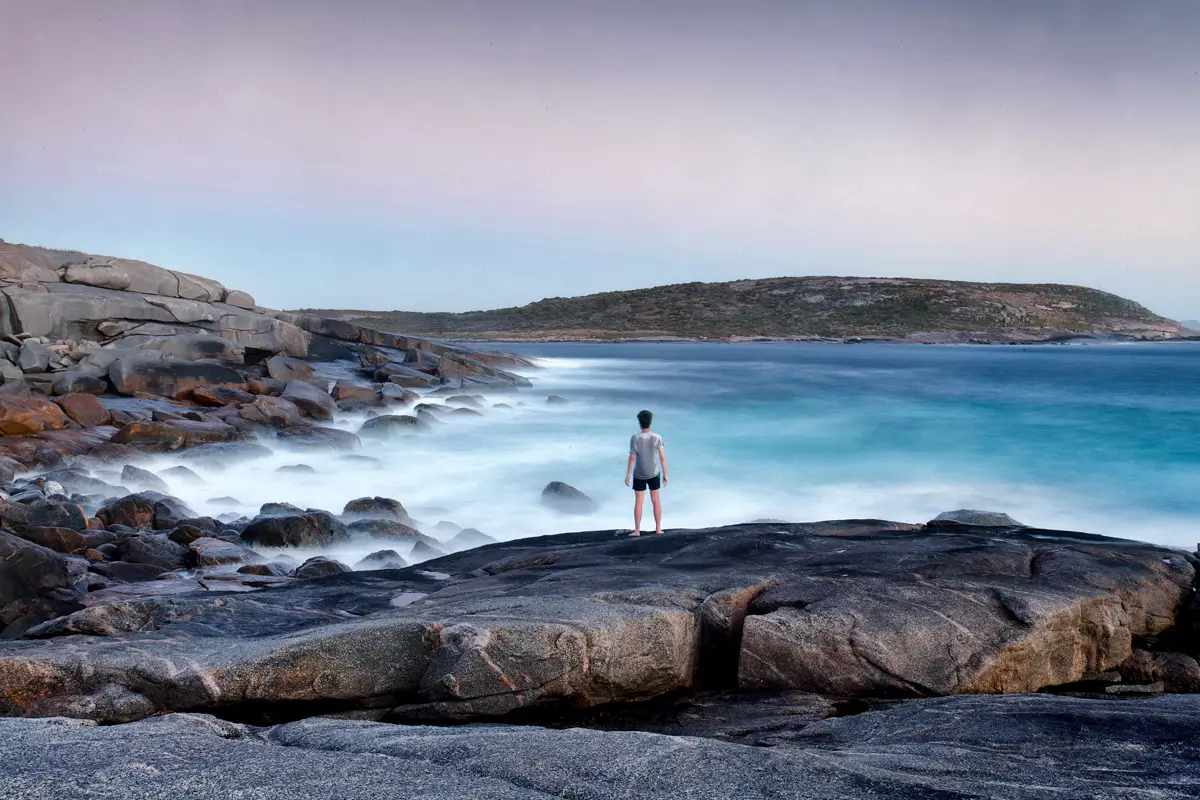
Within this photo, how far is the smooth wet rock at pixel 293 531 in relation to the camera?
39.2 ft

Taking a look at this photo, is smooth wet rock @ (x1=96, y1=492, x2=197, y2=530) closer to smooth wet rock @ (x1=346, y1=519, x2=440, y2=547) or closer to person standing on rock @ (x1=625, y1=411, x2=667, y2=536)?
smooth wet rock @ (x1=346, y1=519, x2=440, y2=547)

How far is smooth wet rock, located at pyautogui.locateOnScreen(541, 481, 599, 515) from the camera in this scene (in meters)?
16.3

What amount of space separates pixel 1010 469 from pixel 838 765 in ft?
66.4

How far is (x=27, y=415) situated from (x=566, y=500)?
12330mm

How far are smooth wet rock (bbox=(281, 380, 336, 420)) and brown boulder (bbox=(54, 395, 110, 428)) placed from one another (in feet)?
18.8

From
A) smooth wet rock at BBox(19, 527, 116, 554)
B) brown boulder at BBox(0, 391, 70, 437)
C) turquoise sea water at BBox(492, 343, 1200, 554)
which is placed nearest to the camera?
smooth wet rock at BBox(19, 527, 116, 554)

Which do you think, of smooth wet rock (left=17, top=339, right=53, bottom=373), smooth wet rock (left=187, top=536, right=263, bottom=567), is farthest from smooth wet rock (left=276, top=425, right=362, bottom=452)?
smooth wet rock (left=187, top=536, right=263, bottom=567)

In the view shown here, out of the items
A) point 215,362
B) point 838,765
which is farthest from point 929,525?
point 215,362

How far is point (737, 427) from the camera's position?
2956cm

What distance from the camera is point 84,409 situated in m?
19.4

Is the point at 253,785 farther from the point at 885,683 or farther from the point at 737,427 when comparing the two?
the point at 737,427

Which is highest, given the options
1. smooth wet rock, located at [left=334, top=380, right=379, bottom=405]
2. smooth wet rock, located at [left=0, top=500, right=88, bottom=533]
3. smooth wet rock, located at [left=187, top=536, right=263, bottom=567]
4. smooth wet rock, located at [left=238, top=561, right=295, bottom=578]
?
smooth wet rock, located at [left=334, top=380, right=379, bottom=405]

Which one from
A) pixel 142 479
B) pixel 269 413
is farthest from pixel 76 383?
pixel 142 479

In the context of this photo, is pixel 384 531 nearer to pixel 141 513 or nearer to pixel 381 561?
pixel 381 561
